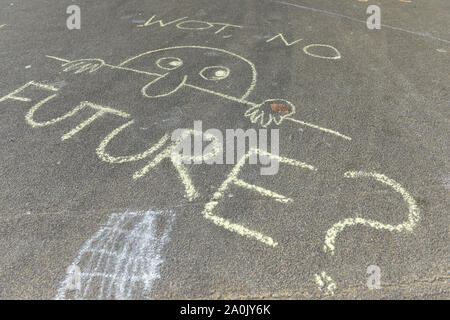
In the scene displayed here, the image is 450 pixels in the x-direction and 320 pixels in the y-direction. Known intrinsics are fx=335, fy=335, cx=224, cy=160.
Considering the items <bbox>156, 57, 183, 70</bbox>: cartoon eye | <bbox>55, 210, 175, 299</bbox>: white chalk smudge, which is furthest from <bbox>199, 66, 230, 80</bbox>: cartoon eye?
<bbox>55, 210, 175, 299</bbox>: white chalk smudge

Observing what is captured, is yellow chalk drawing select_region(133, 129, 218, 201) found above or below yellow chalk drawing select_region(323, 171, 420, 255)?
above

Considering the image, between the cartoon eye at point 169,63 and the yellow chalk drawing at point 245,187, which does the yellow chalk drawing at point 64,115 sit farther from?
the yellow chalk drawing at point 245,187

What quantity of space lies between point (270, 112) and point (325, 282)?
2.01 meters

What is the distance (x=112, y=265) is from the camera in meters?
2.27

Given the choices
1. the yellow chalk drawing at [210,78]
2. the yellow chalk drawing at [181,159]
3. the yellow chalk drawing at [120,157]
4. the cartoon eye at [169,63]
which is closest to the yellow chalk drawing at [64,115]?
the yellow chalk drawing at [120,157]

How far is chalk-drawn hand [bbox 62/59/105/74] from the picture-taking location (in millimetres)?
4414

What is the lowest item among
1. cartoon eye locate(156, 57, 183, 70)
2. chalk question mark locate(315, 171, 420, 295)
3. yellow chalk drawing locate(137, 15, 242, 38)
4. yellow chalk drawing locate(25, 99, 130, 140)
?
chalk question mark locate(315, 171, 420, 295)

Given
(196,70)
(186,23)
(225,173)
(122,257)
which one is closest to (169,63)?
(196,70)

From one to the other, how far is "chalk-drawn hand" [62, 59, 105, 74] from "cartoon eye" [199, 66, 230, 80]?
4.64ft

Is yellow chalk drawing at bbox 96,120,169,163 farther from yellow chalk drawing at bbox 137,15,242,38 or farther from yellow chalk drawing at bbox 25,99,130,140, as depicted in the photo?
yellow chalk drawing at bbox 137,15,242,38

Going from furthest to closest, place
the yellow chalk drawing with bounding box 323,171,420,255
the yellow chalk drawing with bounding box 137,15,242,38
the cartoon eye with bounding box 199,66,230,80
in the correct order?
the yellow chalk drawing with bounding box 137,15,242,38 < the cartoon eye with bounding box 199,66,230,80 < the yellow chalk drawing with bounding box 323,171,420,255

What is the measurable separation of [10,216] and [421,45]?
18.9 feet

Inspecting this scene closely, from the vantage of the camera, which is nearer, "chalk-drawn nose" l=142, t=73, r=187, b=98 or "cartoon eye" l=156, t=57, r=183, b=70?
"chalk-drawn nose" l=142, t=73, r=187, b=98

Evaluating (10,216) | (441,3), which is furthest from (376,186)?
(441,3)
